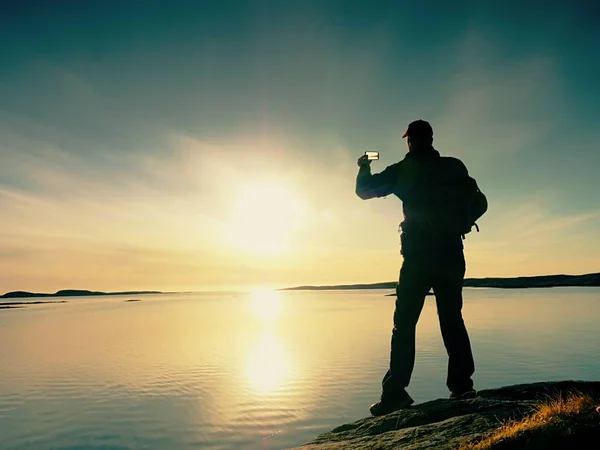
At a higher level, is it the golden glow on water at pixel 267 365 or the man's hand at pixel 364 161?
the man's hand at pixel 364 161

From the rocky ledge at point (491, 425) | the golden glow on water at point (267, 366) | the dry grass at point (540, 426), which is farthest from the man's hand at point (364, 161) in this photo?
the golden glow on water at point (267, 366)

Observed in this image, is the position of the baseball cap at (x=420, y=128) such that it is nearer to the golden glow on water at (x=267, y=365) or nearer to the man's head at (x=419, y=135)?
the man's head at (x=419, y=135)

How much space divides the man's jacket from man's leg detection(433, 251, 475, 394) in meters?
0.33

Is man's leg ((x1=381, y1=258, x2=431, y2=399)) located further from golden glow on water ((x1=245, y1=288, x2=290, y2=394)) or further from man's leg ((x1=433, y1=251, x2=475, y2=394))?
golden glow on water ((x1=245, y1=288, x2=290, y2=394))

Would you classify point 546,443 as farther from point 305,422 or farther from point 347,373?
point 347,373

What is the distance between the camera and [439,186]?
7.27m

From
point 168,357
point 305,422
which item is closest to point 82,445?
point 305,422

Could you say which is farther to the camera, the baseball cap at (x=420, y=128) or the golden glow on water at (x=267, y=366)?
the golden glow on water at (x=267, y=366)

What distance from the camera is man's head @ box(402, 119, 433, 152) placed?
24.6ft

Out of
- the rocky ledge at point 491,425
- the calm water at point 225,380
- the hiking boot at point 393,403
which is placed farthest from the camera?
the calm water at point 225,380

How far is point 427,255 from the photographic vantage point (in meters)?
7.23

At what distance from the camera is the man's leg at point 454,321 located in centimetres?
712

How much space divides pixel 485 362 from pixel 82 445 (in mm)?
14262

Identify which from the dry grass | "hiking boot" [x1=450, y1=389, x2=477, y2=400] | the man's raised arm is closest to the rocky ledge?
the dry grass
